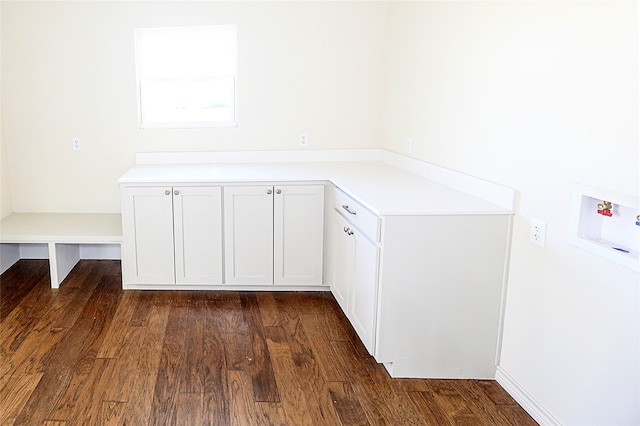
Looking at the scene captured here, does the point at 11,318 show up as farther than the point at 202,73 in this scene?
No

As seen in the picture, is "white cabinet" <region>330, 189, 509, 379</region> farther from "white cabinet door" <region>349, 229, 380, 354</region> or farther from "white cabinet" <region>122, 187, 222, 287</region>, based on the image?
"white cabinet" <region>122, 187, 222, 287</region>

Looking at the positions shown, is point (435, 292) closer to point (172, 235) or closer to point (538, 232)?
point (538, 232)

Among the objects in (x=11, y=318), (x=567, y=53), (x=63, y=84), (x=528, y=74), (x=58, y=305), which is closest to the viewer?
(x=567, y=53)

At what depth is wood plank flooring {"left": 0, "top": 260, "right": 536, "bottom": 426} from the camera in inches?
94.7

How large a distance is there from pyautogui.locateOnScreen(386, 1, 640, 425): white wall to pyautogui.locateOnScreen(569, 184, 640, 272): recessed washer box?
1.5 inches

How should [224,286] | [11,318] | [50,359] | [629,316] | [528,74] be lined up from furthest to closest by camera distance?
[224,286] → [11,318] → [50,359] → [528,74] → [629,316]

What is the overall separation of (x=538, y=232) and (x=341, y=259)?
1.32 m

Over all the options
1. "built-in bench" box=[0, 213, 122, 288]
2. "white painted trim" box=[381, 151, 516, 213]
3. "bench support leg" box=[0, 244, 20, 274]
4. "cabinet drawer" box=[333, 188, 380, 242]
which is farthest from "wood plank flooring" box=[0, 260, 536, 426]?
"white painted trim" box=[381, 151, 516, 213]

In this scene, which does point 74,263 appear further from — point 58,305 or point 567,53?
point 567,53

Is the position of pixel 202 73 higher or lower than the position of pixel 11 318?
higher

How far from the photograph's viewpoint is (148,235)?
369 centimetres

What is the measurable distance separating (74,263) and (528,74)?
3.51 meters

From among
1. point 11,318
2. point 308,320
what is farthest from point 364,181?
point 11,318

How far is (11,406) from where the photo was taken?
2.41 meters
